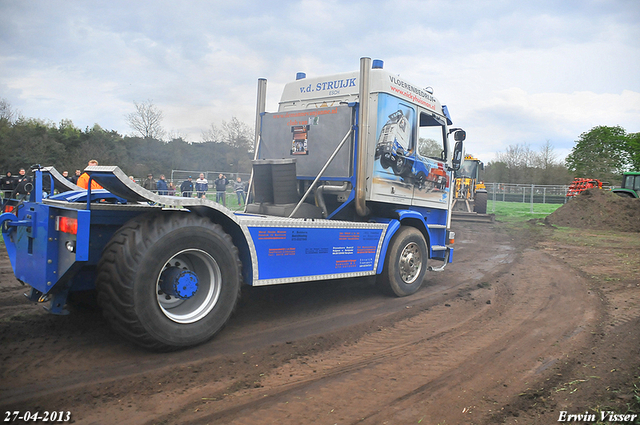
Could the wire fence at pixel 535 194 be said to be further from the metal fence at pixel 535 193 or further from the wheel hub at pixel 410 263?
the wheel hub at pixel 410 263

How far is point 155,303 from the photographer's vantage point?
12.6 ft

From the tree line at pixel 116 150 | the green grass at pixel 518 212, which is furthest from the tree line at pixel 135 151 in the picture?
the green grass at pixel 518 212

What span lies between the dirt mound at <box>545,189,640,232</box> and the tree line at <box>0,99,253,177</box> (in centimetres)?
1725

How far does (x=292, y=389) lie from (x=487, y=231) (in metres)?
15.4

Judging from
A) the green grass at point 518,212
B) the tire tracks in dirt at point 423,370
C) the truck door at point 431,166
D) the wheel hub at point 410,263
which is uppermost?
the truck door at point 431,166

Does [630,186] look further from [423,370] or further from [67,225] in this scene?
[67,225]

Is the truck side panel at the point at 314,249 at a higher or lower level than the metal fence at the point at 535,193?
lower

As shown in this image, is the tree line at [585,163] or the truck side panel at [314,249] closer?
the truck side panel at [314,249]

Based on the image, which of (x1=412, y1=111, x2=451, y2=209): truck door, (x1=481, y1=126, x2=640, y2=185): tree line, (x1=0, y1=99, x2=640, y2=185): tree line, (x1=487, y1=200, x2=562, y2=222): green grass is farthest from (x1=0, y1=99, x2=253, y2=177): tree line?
(x1=481, y1=126, x2=640, y2=185): tree line

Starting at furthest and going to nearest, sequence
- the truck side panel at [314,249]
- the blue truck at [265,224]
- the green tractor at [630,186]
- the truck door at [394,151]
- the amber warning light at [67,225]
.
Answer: the green tractor at [630,186] → the truck door at [394,151] → the truck side panel at [314,249] → the blue truck at [265,224] → the amber warning light at [67,225]

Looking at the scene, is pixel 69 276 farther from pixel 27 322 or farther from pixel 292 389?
pixel 292 389

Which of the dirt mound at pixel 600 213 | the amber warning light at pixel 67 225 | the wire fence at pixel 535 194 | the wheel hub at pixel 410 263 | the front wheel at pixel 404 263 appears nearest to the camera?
the amber warning light at pixel 67 225

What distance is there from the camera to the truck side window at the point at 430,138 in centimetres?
734

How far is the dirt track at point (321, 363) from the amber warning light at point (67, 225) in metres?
1.15
